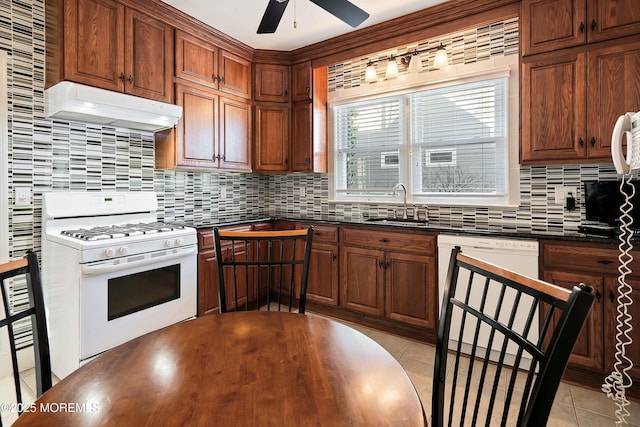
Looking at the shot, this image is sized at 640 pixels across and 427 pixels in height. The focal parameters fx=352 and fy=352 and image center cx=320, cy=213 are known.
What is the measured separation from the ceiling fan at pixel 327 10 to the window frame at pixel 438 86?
129cm

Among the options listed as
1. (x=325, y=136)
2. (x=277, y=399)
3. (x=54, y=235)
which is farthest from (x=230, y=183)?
(x=277, y=399)

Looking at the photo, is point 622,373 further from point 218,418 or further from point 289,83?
point 289,83

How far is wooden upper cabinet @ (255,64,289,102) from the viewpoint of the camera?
12.3 feet

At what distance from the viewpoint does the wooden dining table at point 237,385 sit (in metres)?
0.69

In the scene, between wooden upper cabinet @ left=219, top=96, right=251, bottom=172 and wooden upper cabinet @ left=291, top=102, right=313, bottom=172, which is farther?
wooden upper cabinet @ left=291, top=102, right=313, bottom=172

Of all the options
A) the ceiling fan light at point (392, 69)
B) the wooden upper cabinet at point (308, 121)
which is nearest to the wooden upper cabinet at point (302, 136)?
the wooden upper cabinet at point (308, 121)

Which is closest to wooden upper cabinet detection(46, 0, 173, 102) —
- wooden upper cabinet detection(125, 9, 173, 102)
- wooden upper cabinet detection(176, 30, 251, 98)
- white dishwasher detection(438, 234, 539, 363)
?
wooden upper cabinet detection(125, 9, 173, 102)

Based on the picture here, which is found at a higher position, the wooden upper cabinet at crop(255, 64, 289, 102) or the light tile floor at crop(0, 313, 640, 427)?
the wooden upper cabinet at crop(255, 64, 289, 102)

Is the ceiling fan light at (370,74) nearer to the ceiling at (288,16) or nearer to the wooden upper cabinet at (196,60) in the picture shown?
the ceiling at (288,16)

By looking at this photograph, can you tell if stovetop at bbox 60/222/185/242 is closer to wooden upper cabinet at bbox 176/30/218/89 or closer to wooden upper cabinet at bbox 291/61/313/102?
wooden upper cabinet at bbox 176/30/218/89

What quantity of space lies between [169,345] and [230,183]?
121 inches

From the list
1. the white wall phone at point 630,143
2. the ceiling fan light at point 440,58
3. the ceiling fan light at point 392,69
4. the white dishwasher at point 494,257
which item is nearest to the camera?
the white wall phone at point 630,143

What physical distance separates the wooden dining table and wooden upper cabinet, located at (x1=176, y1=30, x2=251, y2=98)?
8.83 ft

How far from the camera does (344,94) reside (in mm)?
3766
